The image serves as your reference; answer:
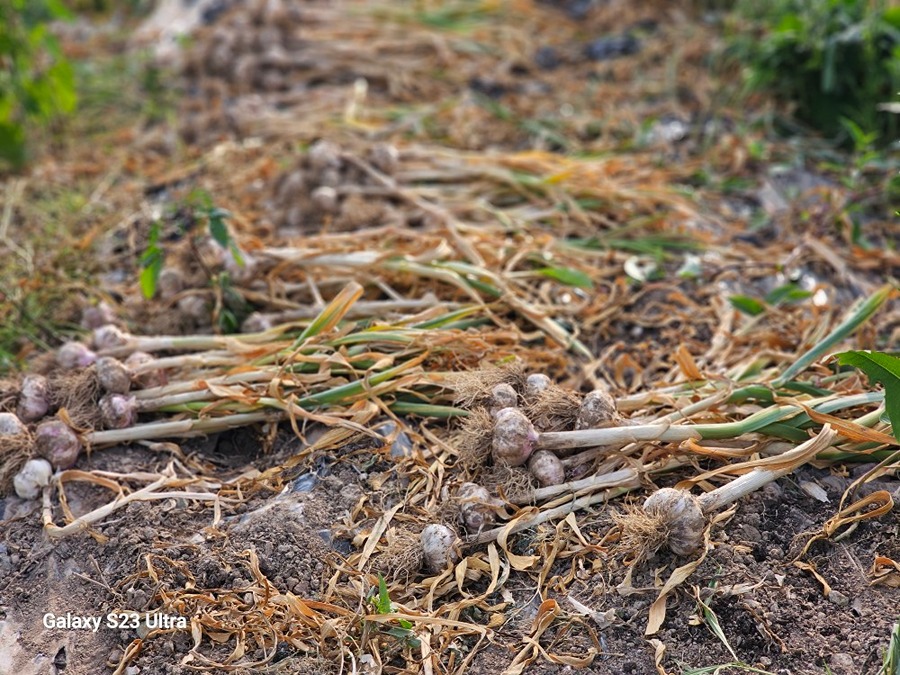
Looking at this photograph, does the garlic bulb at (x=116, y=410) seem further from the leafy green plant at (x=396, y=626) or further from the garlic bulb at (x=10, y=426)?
the leafy green plant at (x=396, y=626)

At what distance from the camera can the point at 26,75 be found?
14.2 feet

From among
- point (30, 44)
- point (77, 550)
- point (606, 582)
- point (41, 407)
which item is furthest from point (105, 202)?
point (606, 582)

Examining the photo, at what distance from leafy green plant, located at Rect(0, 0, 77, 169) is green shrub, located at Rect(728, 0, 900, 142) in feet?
10.2

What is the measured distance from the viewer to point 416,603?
6.97 feet

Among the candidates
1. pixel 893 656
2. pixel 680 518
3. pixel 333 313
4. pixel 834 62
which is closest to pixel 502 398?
pixel 680 518

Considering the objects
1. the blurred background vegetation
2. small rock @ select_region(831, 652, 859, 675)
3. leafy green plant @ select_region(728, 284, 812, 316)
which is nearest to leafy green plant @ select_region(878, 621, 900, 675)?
small rock @ select_region(831, 652, 859, 675)

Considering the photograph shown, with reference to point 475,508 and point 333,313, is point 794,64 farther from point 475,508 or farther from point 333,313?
point 475,508

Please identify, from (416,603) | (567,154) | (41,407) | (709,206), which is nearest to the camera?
(416,603)

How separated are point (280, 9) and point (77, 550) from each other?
365 cm

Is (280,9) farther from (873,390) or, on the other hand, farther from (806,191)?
(873,390)

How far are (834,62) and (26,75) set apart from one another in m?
3.56

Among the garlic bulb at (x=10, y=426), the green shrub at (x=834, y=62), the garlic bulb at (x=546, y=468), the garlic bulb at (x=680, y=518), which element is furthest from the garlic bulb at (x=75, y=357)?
the green shrub at (x=834, y=62)

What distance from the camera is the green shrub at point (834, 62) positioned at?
12.8 ft

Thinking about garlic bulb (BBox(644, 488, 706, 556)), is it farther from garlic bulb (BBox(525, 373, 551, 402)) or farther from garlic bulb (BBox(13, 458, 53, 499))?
garlic bulb (BBox(13, 458, 53, 499))
